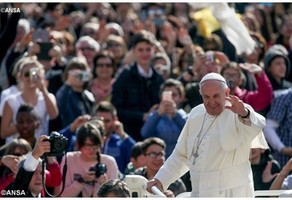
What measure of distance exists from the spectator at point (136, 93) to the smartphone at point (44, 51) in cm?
86

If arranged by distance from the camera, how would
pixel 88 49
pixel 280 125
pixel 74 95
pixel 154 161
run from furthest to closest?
pixel 88 49, pixel 74 95, pixel 280 125, pixel 154 161

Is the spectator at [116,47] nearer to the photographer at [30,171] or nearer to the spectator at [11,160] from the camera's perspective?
the spectator at [11,160]

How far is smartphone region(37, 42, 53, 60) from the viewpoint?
14.5m

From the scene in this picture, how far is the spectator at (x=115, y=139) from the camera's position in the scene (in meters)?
12.8

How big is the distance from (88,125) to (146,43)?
3217 millimetres

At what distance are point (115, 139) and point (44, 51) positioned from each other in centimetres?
208

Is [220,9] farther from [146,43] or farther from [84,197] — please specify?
[84,197]

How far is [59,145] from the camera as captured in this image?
964cm

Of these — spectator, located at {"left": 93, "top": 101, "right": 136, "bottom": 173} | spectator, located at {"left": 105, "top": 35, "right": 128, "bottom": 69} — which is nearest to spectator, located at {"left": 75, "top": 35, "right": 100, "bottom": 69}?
spectator, located at {"left": 105, "top": 35, "right": 128, "bottom": 69}

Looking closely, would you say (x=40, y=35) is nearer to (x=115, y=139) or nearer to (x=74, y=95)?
(x=74, y=95)

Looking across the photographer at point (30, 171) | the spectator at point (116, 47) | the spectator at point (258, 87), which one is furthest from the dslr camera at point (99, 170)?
the spectator at point (116, 47)

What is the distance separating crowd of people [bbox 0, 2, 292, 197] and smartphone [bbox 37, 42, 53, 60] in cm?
2

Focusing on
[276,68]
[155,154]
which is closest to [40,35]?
[276,68]

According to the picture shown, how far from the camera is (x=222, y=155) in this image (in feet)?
31.7
